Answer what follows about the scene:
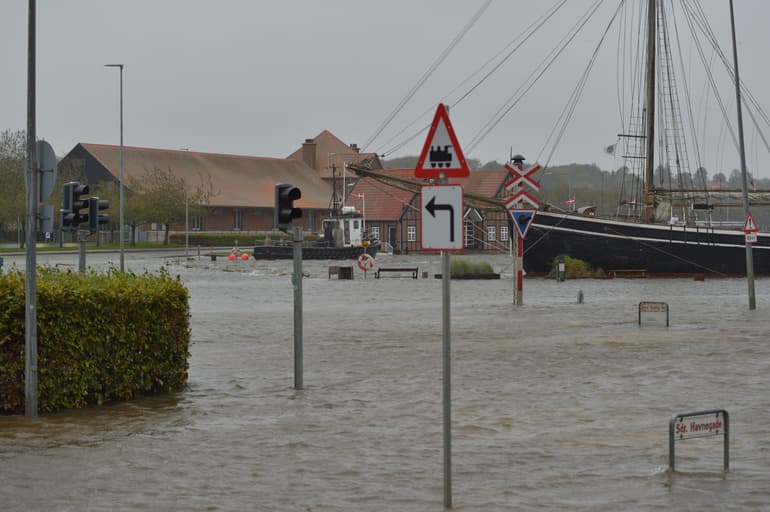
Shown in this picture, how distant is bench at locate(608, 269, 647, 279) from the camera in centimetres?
5153

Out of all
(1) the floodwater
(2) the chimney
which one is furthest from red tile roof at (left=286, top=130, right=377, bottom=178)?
(1) the floodwater

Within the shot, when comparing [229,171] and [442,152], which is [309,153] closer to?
[229,171]

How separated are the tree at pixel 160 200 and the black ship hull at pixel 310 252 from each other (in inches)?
688

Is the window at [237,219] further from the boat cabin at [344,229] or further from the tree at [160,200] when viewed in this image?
the boat cabin at [344,229]

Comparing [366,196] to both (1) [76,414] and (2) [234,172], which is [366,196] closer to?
(2) [234,172]

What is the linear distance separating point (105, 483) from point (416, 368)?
8.23 metres

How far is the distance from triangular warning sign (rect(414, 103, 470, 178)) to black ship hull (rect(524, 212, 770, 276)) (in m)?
43.7

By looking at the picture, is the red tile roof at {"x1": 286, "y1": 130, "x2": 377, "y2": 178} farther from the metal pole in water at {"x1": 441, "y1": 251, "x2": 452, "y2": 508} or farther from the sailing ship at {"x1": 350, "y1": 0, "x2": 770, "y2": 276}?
the metal pole in water at {"x1": 441, "y1": 251, "x2": 452, "y2": 508}

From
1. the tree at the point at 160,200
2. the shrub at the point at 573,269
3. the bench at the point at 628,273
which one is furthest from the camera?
the tree at the point at 160,200

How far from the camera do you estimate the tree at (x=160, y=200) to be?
96.4 metres

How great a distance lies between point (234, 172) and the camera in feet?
386

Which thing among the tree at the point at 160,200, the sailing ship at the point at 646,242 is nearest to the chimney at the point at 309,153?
the tree at the point at 160,200

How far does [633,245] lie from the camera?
52062mm

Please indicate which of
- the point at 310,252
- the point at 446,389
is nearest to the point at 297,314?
the point at 446,389
